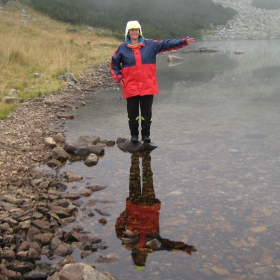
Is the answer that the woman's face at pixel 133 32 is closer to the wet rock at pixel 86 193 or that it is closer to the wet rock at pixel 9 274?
the wet rock at pixel 86 193

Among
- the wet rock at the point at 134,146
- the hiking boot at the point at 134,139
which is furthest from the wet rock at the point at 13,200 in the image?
the hiking boot at the point at 134,139

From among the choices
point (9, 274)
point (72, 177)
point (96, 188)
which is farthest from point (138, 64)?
point (9, 274)

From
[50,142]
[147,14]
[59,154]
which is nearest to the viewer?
[59,154]

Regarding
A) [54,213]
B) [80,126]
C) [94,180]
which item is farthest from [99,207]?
[80,126]

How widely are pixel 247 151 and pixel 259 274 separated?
3.46 metres

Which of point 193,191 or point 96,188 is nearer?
point 193,191

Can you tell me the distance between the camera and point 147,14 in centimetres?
5269

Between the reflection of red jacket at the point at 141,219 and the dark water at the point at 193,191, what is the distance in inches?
0.4

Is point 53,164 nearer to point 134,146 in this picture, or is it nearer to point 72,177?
point 72,177

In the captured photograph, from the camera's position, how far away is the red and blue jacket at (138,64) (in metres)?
7.07

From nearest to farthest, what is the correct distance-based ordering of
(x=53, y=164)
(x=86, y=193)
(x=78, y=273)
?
(x=78, y=273) < (x=86, y=193) < (x=53, y=164)

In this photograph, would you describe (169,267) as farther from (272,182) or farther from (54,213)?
(272,182)

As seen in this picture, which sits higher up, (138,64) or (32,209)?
(138,64)

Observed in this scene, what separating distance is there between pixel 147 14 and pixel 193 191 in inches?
1946
